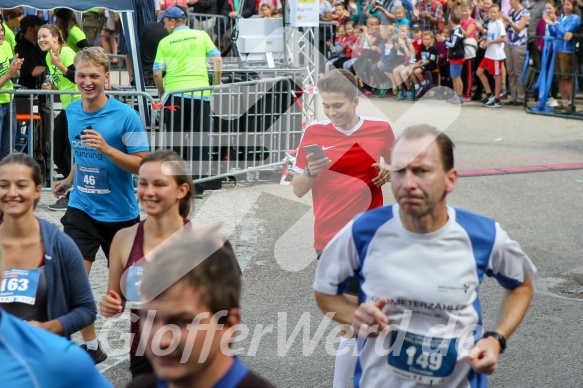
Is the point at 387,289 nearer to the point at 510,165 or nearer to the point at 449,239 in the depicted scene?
the point at 449,239

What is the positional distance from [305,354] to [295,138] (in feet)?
22.3

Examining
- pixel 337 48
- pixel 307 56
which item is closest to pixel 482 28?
pixel 337 48

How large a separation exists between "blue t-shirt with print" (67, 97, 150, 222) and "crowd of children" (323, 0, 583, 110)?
1322 centimetres

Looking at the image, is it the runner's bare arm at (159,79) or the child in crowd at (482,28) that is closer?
the runner's bare arm at (159,79)

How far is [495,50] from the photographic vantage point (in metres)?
20.8

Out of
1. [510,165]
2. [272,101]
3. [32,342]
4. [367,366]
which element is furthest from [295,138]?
[32,342]

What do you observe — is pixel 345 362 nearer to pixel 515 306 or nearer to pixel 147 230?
pixel 147 230

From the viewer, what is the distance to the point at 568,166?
1421 centimetres

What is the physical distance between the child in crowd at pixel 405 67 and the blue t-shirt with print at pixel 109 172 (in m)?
16.3

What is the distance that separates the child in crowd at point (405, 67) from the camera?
22.6 metres

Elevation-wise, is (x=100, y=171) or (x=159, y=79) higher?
(x=100, y=171)

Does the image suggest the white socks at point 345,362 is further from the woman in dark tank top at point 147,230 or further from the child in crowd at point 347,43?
the child in crowd at point 347,43

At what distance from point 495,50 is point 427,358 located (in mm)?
17729

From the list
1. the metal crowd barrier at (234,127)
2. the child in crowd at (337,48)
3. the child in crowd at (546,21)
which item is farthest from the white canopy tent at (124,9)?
the child in crowd at (337,48)
